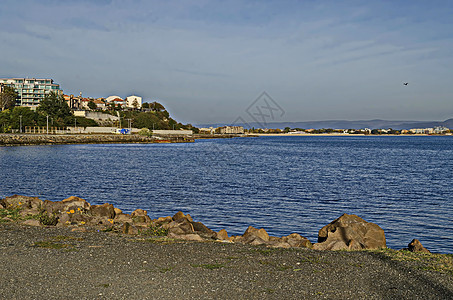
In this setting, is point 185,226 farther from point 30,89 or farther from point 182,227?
point 30,89

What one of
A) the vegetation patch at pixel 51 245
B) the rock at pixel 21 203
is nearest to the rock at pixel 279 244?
the vegetation patch at pixel 51 245

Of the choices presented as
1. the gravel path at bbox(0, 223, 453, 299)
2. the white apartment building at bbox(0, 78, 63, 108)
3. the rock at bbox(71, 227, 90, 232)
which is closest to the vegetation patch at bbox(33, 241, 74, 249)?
the gravel path at bbox(0, 223, 453, 299)

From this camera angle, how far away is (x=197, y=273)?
26.4 feet

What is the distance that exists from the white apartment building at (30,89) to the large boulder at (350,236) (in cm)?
18895

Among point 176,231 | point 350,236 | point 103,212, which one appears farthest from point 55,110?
point 350,236

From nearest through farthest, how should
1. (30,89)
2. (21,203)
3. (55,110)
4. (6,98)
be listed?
(21,203) → (55,110) → (6,98) → (30,89)

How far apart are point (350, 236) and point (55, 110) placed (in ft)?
475

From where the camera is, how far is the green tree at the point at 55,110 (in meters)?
140

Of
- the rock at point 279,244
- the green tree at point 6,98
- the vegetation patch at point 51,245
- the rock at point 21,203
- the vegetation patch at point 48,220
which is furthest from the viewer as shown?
the green tree at point 6,98

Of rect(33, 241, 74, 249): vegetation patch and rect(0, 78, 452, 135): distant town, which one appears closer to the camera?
rect(33, 241, 74, 249): vegetation patch

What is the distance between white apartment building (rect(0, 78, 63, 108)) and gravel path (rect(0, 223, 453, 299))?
189 m

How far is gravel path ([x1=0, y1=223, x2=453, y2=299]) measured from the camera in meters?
6.94

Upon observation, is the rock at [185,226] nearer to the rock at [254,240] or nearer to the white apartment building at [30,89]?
the rock at [254,240]

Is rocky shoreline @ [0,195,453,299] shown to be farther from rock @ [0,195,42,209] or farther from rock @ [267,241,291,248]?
rock @ [0,195,42,209]
